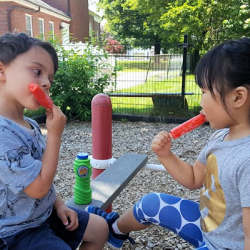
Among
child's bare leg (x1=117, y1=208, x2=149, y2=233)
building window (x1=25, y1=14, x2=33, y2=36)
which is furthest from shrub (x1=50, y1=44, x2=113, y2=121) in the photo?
building window (x1=25, y1=14, x2=33, y2=36)

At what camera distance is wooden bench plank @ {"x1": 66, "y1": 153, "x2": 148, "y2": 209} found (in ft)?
6.46

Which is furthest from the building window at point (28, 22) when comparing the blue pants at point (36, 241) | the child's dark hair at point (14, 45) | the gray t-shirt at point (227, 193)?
the gray t-shirt at point (227, 193)

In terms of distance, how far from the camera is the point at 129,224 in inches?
72.3

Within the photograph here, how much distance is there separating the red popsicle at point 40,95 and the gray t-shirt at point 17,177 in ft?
0.50

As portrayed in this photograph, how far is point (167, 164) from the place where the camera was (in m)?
1.65

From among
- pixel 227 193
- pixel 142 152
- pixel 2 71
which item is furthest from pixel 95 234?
pixel 142 152

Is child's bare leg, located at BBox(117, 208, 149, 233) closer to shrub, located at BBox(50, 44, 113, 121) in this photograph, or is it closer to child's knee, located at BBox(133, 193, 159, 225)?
child's knee, located at BBox(133, 193, 159, 225)

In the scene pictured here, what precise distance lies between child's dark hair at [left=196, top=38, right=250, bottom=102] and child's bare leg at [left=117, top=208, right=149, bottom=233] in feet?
3.05

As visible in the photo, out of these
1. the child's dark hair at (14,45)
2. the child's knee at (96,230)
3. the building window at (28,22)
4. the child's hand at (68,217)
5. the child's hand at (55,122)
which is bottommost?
the child's knee at (96,230)

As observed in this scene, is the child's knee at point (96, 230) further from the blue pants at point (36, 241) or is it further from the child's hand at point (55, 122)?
the child's hand at point (55, 122)

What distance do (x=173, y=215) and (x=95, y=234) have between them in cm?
43

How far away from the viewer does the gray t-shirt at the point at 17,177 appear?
1.21 metres

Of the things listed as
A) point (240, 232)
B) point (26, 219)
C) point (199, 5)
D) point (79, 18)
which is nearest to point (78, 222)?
point (26, 219)

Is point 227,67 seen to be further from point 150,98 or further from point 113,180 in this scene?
point 150,98
